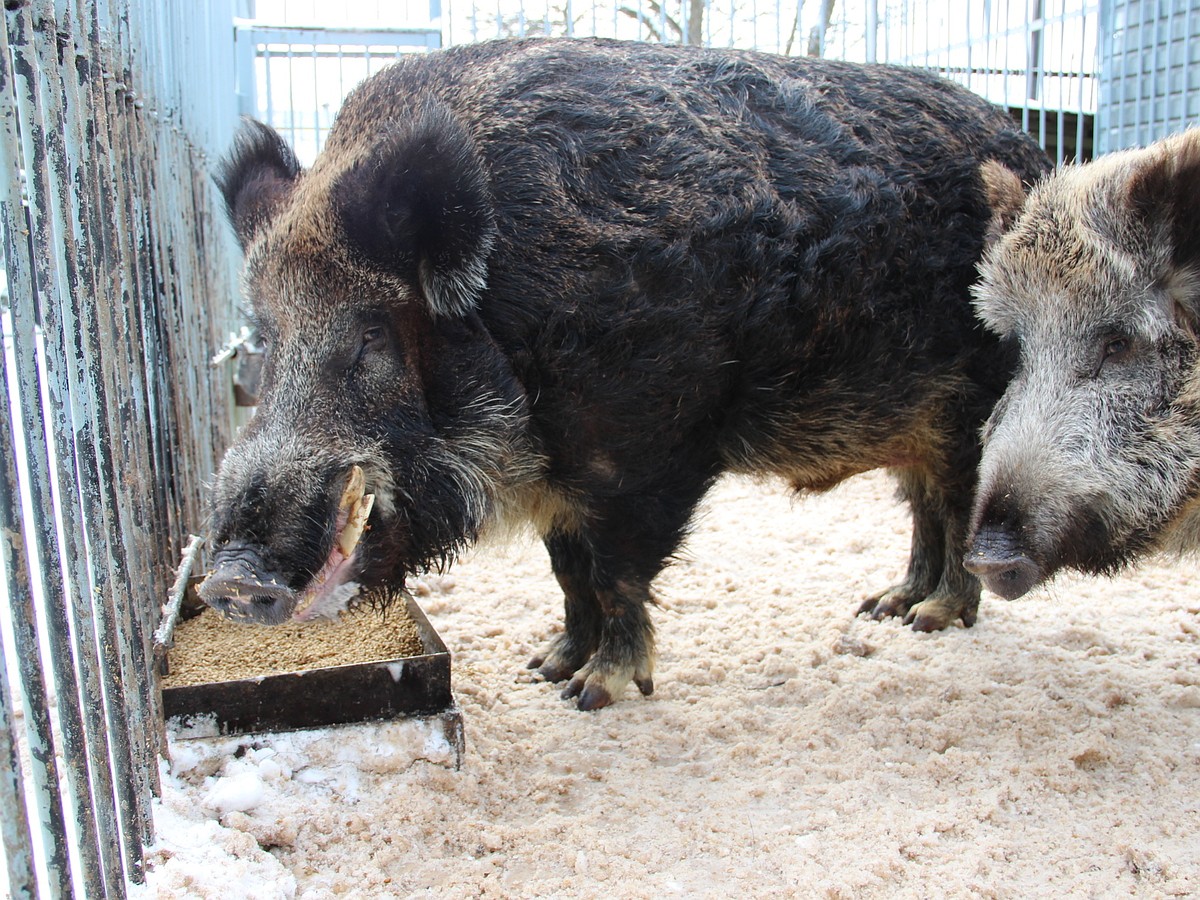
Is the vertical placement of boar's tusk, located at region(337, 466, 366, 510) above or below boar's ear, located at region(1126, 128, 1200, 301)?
below

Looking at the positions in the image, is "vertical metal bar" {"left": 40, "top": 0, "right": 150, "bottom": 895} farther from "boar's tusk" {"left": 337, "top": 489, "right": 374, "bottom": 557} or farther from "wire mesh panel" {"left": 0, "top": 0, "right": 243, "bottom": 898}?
"boar's tusk" {"left": 337, "top": 489, "right": 374, "bottom": 557}

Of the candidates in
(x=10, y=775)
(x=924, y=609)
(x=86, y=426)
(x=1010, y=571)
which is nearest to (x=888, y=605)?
(x=924, y=609)

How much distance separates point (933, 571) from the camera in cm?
509

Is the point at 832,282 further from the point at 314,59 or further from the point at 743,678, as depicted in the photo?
the point at 314,59

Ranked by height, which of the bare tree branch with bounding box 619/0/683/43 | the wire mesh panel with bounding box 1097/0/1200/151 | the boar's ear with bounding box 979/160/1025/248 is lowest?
the boar's ear with bounding box 979/160/1025/248

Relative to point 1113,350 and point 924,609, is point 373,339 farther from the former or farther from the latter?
point 924,609

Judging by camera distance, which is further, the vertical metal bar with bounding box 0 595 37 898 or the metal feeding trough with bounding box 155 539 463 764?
the metal feeding trough with bounding box 155 539 463 764

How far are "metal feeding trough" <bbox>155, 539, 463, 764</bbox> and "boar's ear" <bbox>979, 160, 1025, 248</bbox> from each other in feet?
7.59

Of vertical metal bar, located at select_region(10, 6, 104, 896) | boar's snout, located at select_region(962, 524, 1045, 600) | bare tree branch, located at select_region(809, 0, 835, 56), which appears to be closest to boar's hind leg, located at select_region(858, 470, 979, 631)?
boar's snout, located at select_region(962, 524, 1045, 600)

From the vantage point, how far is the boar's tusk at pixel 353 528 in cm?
292

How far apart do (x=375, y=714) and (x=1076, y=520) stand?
6.98 feet

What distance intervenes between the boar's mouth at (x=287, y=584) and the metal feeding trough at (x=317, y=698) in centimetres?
42

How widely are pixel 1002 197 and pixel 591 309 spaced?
1.48m

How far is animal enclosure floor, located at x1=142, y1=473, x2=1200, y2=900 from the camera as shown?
2.79 m
